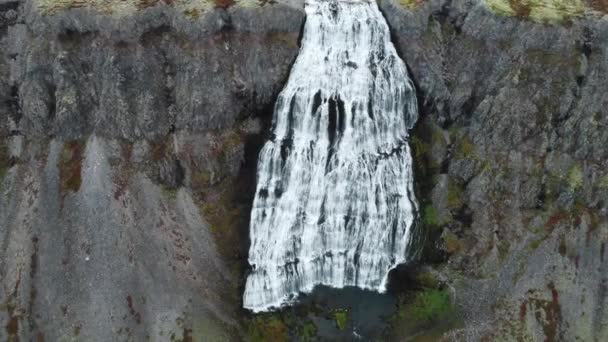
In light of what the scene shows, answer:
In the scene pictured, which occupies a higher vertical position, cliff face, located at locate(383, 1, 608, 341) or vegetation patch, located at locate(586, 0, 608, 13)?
vegetation patch, located at locate(586, 0, 608, 13)

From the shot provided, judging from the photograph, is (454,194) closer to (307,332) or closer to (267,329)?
(307,332)

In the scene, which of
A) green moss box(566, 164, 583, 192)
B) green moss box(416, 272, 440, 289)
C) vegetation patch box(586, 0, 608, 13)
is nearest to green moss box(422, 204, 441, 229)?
green moss box(416, 272, 440, 289)

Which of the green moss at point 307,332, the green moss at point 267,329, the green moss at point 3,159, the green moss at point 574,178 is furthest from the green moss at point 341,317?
the green moss at point 3,159

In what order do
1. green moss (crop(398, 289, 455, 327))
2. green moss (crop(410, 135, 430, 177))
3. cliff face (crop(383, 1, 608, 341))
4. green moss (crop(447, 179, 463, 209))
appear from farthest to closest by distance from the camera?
green moss (crop(410, 135, 430, 177)) → green moss (crop(447, 179, 463, 209)) → green moss (crop(398, 289, 455, 327)) → cliff face (crop(383, 1, 608, 341))

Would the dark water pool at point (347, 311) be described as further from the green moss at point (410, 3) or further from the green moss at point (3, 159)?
the green moss at point (3, 159)

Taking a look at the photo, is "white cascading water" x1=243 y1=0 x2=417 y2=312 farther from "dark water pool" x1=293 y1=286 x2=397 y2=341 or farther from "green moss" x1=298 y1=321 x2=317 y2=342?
"green moss" x1=298 y1=321 x2=317 y2=342

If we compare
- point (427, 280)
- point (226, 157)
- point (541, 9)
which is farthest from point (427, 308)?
point (541, 9)

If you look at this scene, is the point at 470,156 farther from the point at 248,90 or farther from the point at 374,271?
the point at 248,90
